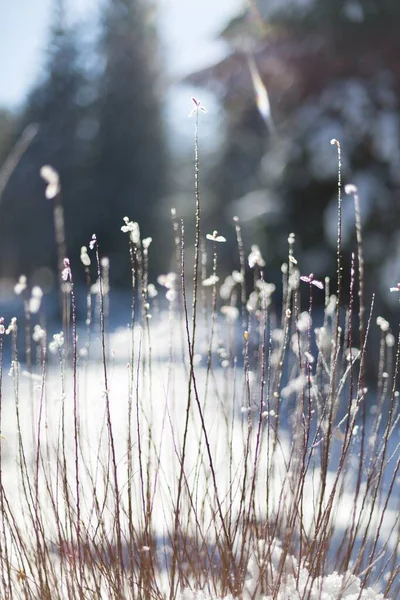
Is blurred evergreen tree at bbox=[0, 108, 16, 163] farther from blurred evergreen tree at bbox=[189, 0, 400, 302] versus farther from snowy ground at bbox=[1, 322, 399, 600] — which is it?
blurred evergreen tree at bbox=[189, 0, 400, 302]

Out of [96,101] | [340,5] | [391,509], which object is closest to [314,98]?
[340,5]

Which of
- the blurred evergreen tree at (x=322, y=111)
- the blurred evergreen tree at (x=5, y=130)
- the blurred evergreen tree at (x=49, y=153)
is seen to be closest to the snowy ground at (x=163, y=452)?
the blurred evergreen tree at (x=322, y=111)

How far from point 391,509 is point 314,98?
5.18 metres

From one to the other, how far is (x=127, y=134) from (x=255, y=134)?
9.30m

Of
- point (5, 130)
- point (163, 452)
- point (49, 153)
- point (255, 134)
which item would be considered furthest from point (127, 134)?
point (163, 452)

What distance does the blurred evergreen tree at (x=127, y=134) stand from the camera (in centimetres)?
1892

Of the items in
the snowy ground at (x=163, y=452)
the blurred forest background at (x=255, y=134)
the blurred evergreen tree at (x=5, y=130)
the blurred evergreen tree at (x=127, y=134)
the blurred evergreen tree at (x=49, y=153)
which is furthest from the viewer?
the blurred evergreen tree at (x=5, y=130)

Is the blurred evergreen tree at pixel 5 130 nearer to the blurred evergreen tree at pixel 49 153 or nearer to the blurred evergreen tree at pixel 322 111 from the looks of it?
the blurred evergreen tree at pixel 49 153

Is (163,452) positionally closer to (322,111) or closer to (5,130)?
(322,111)

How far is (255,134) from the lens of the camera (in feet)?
35.1

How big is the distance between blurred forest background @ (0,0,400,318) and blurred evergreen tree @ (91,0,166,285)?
35 mm

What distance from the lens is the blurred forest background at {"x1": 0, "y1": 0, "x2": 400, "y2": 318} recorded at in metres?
7.15

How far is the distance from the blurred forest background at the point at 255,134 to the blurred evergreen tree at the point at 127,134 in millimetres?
35

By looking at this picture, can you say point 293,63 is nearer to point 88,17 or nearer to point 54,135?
point 54,135
